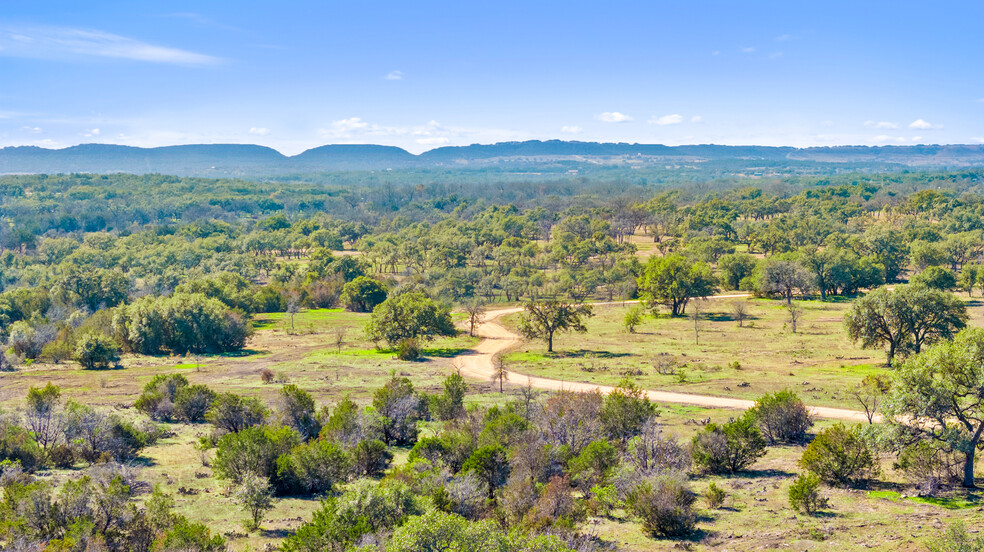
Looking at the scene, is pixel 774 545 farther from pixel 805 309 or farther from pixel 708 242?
pixel 708 242

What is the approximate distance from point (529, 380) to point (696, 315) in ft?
101

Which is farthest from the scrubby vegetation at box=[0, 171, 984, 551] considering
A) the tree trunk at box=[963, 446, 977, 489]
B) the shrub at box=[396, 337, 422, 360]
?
the shrub at box=[396, 337, 422, 360]

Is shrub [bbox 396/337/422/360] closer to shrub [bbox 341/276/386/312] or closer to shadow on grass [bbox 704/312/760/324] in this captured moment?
shrub [bbox 341/276/386/312]

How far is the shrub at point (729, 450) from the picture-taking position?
98.1 ft

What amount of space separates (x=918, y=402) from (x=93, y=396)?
48.6 meters

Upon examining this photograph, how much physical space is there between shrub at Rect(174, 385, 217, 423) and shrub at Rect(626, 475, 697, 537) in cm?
2850

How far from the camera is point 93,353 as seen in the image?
60406 millimetres

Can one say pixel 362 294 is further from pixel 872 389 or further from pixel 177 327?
pixel 872 389

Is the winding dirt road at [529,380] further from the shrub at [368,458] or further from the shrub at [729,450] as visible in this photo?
the shrub at [368,458]

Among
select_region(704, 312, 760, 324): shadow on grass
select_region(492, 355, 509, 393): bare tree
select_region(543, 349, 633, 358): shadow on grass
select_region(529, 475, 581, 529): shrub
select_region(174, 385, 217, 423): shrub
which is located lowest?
select_region(704, 312, 760, 324): shadow on grass

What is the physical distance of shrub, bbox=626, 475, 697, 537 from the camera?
74.3 feet

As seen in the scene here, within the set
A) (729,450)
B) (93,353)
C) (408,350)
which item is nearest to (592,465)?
(729,450)

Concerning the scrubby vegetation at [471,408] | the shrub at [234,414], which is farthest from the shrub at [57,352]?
the shrub at [234,414]

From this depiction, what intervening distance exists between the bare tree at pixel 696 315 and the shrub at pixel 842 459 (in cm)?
4048
